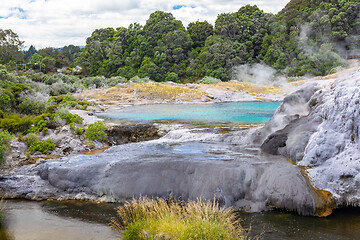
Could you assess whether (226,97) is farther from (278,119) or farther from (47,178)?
(47,178)

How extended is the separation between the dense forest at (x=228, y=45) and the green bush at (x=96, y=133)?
33.5 meters

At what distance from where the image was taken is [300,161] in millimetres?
8539

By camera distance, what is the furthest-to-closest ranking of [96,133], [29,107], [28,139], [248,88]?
[248,88]
[29,107]
[96,133]
[28,139]

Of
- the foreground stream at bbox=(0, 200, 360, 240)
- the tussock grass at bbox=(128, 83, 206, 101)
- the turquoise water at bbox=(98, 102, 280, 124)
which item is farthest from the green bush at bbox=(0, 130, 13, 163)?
the tussock grass at bbox=(128, 83, 206, 101)

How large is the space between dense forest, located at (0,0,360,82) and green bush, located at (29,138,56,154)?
35.8 meters

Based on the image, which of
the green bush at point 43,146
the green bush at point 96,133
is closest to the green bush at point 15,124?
the green bush at point 43,146

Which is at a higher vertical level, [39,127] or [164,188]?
[39,127]

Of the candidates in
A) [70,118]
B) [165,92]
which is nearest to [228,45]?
[165,92]

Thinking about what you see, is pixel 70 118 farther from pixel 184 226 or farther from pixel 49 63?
pixel 49 63

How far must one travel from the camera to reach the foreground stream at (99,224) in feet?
20.2

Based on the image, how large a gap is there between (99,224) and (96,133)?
292 inches

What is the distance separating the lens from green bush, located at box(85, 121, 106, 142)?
1361 cm

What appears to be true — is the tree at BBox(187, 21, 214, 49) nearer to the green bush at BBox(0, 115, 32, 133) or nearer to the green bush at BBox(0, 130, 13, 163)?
the green bush at BBox(0, 115, 32, 133)

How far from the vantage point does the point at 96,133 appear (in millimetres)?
13758
